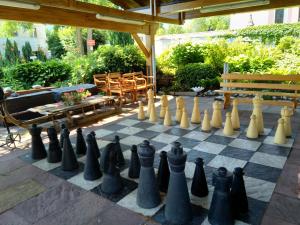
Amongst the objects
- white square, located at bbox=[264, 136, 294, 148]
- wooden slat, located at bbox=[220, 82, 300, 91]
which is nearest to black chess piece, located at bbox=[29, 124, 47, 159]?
white square, located at bbox=[264, 136, 294, 148]

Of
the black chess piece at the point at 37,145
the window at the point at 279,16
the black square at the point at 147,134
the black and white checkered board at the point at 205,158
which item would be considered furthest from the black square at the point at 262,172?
the window at the point at 279,16

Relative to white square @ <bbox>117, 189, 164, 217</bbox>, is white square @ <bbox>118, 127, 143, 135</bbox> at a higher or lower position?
higher

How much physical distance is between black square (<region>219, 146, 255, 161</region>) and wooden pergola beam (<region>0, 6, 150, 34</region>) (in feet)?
12.1

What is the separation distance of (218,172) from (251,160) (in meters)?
1.15

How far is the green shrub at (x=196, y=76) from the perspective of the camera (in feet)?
22.6

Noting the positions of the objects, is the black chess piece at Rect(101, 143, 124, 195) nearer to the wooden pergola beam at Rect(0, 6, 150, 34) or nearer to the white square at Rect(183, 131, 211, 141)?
the white square at Rect(183, 131, 211, 141)

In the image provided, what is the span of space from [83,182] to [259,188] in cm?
152

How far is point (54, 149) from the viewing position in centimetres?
262

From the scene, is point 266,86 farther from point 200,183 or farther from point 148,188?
point 148,188

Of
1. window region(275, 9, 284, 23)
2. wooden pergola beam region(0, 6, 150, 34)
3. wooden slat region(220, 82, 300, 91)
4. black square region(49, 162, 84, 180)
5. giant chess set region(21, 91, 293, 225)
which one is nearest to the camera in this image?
giant chess set region(21, 91, 293, 225)

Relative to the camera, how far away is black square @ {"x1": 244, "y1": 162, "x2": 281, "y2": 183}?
2188 millimetres

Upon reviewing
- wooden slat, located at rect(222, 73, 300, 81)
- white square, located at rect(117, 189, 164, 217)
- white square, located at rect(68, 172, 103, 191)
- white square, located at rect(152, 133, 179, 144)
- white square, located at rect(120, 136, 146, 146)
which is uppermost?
wooden slat, located at rect(222, 73, 300, 81)

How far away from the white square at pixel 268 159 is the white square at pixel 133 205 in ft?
3.99

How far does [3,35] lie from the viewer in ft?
53.9
